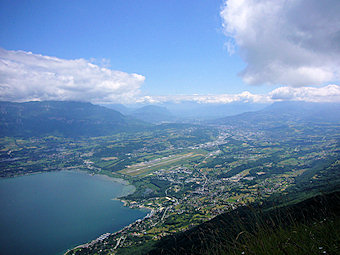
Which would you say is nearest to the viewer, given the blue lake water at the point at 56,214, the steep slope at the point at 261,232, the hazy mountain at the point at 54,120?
the steep slope at the point at 261,232

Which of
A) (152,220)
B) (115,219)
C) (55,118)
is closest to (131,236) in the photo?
(152,220)

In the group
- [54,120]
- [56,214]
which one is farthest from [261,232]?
[54,120]

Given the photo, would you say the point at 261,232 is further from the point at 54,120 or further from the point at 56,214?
the point at 54,120

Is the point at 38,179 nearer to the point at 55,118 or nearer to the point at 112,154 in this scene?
the point at 112,154

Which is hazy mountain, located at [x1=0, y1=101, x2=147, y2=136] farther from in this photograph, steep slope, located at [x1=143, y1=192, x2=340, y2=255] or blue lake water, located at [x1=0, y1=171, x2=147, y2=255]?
steep slope, located at [x1=143, y1=192, x2=340, y2=255]

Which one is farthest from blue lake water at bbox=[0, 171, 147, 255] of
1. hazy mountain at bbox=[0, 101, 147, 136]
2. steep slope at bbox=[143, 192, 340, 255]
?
hazy mountain at bbox=[0, 101, 147, 136]

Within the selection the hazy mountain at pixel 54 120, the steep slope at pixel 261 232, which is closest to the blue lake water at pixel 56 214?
the steep slope at pixel 261 232

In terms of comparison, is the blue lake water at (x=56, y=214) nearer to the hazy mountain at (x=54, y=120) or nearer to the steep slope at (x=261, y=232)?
the steep slope at (x=261, y=232)
